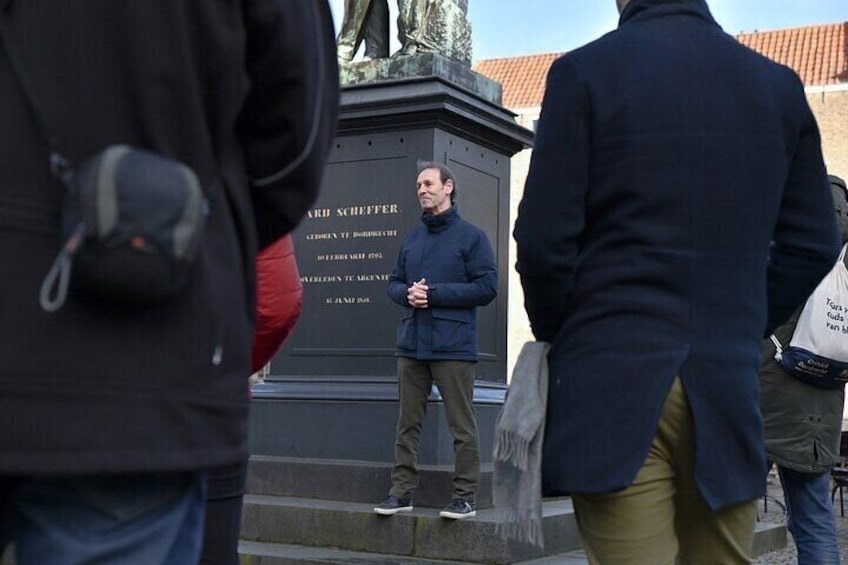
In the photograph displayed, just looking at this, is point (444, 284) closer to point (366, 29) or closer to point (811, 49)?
point (366, 29)

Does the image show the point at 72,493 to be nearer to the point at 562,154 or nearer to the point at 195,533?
the point at 195,533

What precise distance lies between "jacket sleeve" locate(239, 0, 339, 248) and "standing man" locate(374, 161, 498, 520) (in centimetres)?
477

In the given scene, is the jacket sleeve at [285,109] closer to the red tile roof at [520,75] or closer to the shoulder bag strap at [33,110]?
the shoulder bag strap at [33,110]

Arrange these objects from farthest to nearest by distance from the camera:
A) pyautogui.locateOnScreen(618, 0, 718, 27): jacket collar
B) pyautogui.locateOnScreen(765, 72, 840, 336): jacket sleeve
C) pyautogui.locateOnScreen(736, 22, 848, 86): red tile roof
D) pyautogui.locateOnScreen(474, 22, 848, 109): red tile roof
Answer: pyautogui.locateOnScreen(474, 22, 848, 109): red tile roof
pyautogui.locateOnScreen(736, 22, 848, 86): red tile roof
pyautogui.locateOnScreen(765, 72, 840, 336): jacket sleeve
pyautogui.locateOnScreen(618, 0, 718, 27): jacket collar

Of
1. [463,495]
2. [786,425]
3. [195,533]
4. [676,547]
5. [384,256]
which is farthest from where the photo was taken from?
[384,256]

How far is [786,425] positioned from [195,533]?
371 centimetres

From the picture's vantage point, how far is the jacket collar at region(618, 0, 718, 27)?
283cm

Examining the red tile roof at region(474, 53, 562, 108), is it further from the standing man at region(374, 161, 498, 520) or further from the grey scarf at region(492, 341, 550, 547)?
the grey scarf at region(492, 341, 550, 547)

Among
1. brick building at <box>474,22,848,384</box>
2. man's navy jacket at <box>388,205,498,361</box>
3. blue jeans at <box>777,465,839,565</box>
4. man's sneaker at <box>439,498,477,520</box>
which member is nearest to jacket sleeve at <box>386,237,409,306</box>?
man's navy jacket at <box>388,205,498,361</box>

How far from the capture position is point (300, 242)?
8469 mm

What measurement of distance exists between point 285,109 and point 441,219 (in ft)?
17.2

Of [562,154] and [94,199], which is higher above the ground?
[562,154]

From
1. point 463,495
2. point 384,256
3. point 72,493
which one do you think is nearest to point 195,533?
point 72,493

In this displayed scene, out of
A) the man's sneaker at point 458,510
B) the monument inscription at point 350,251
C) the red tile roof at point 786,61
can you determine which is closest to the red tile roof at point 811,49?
the red tile roof at point 786,61
